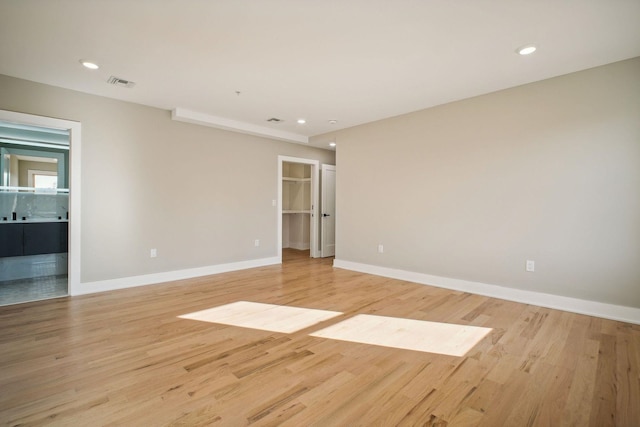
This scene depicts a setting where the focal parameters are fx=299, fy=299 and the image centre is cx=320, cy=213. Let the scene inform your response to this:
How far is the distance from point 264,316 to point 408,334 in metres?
1.42

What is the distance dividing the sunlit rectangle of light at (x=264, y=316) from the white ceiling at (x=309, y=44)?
2.56 m

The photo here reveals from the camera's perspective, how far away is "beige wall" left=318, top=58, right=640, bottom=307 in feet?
9.82

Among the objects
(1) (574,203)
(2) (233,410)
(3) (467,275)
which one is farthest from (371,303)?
(1) (574,203)

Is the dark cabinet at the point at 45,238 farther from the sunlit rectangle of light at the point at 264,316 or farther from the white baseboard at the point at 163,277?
the sunlit rectangle of light at the point at 264,316

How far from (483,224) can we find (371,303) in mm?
1803

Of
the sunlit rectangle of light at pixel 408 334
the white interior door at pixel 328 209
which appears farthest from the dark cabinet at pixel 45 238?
the white interior door at pixel 328 209

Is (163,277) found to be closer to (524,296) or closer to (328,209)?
(328,209)

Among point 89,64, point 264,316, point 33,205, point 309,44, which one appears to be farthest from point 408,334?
point 33,205

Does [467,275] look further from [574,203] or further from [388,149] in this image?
[388,149]

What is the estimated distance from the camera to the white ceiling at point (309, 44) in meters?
2.17

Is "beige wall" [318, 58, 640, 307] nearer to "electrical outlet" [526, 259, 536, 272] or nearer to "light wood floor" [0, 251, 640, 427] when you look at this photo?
"electrical outlet" [526, 259, 536, 272]

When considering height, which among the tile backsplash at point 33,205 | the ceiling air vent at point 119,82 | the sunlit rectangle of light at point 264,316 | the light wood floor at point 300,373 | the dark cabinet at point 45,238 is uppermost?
the ceiling air vent at point 119,82

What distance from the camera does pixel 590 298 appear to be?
3150 mm

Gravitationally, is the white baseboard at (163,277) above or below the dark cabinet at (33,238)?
below
